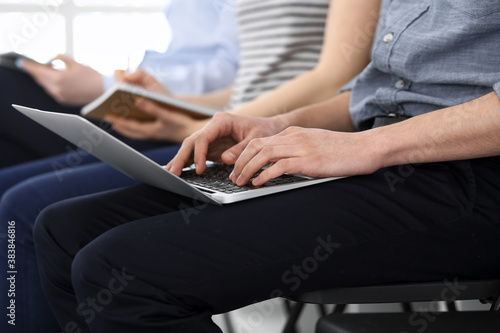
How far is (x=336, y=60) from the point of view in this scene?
1.19 metres

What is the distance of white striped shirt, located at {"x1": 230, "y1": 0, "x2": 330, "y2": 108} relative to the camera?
4.67ft

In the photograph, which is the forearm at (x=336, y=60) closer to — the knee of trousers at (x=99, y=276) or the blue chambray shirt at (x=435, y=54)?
the blue chambray shirt at (x=435, y=54)

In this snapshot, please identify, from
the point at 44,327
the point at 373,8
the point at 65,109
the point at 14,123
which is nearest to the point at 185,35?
the point at 65,109

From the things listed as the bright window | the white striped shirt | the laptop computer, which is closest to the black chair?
the laptop computer

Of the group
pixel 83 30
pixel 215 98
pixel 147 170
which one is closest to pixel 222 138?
pixel 147 170

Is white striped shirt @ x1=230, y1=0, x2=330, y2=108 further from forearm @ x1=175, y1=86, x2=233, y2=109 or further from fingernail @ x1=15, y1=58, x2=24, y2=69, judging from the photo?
fingernail @ x1=15, y1=58, x2=24, y2=69

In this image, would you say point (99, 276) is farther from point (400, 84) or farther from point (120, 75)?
point (120, 75)

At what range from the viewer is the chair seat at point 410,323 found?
0.62m

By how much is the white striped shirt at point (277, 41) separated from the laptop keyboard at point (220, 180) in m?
0.59

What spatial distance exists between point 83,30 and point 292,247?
9.63ft

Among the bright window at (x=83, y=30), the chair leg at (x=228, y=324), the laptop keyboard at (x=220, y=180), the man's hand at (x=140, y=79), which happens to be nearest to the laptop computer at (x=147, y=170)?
the laptop keyboard at (x=220, y=180)

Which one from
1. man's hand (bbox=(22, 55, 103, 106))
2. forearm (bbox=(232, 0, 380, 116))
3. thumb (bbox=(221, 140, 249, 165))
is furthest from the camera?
man's hand (bbox=(22, 55, 103, 106))

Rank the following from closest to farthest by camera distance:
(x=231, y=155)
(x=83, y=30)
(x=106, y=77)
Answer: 1. (x=231, y=155)
2. (x=106, y=77)
3. (x=83, y=30)

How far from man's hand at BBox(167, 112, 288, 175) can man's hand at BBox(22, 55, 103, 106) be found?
75 centimetres
